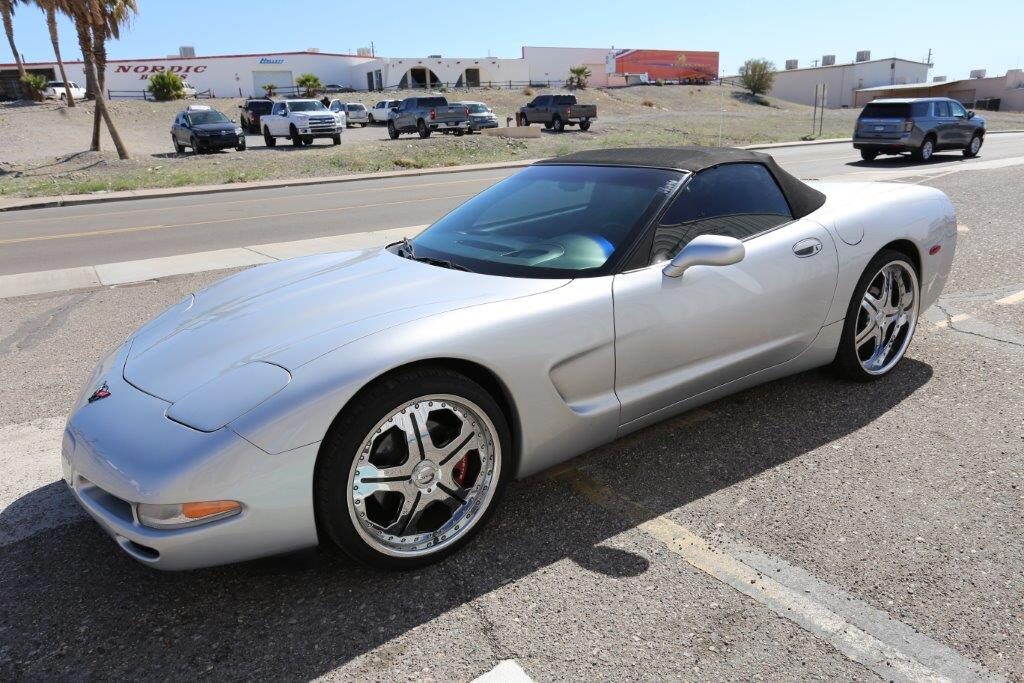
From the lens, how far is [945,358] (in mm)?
4742

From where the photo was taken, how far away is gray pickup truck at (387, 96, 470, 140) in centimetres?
3297

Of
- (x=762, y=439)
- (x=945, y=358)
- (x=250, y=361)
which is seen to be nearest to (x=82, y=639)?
(x=250, y=361)

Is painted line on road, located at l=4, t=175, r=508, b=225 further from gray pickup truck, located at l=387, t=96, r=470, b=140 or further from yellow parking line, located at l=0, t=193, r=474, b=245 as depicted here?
gray pickup truck, located at l=387, t=96, r=470, b=140

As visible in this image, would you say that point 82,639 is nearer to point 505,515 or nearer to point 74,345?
point 505,515

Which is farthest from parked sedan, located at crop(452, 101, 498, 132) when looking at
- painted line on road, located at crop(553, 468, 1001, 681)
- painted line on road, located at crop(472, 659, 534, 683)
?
painted line on road, located at crop(472, 659, 534, 683)

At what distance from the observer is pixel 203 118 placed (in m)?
27.2

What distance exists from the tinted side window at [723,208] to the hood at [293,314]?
65 centimetres

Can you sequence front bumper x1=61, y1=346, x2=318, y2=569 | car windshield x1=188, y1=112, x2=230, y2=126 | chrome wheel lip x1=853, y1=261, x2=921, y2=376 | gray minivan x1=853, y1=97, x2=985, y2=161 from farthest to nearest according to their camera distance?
car windshield x1=188, y1=112, x2=230, y2=126 → gray minivan x1=853, y1=97, x2=985, y2=161 → chrome wheel lip x1=853, y1=261, x2=921, y2=376 → front bumper x1=61, y1=346, x2=318, y2=569

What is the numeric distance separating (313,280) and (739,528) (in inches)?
80.8

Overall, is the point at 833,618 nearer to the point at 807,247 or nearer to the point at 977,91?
the point at 807,247

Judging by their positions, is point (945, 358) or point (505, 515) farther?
point (945, 358)

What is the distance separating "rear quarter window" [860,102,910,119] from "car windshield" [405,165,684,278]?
18.1 meters

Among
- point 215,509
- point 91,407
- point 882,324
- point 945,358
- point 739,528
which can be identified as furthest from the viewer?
point 945,358

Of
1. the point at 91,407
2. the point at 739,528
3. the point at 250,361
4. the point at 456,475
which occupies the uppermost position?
the point at 250,361
